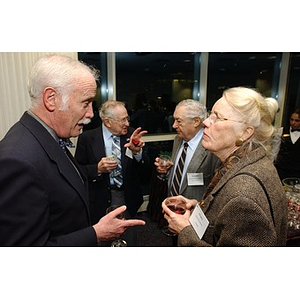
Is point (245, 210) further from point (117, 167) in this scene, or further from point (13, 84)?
point (13, 84)

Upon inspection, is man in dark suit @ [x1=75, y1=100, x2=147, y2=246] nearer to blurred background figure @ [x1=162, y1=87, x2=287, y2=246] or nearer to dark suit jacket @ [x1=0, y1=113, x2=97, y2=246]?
blurred background figure @ [x1=162, y1=87, x2=287, y2=246]

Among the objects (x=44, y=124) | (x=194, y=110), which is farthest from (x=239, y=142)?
(x=194, y=110)

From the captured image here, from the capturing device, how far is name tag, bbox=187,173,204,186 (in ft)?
7.18

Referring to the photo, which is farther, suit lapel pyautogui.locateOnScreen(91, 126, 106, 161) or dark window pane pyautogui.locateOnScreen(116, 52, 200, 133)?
dark window pane pyautogui.locateOnScreen(116, 52, 200, 133)

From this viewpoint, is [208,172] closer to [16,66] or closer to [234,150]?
[234,150]

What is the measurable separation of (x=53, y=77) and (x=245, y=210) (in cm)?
102

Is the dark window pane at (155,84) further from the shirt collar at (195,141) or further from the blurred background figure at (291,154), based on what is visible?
the shirt collar at (195,141)

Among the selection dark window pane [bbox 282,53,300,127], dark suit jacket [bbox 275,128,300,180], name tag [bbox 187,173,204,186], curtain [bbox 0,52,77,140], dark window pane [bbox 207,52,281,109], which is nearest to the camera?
name tag [bbox 187,173,204,186]

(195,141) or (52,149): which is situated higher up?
(52,149)

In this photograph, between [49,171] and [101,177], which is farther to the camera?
[101,177]

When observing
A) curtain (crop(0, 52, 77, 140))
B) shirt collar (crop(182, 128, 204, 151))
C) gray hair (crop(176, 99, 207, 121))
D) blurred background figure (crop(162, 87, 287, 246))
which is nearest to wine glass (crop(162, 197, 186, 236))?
blurred background figure (crop(162, 87, 287, 246))

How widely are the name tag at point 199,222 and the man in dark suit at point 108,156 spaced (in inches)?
52.2

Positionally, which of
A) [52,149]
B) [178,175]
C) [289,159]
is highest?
[52,149]

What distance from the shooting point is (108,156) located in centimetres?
267
